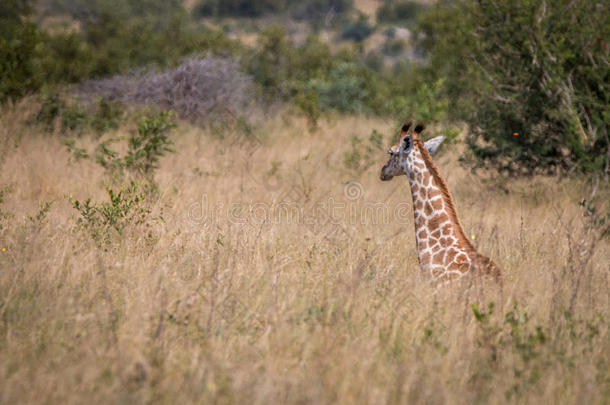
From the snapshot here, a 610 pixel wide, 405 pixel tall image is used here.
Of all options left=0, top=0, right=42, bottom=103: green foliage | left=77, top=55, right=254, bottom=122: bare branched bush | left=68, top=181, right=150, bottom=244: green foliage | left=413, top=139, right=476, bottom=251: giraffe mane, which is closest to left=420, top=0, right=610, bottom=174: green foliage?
left=413, top=139, right=476, bottom=251: giraffe mane

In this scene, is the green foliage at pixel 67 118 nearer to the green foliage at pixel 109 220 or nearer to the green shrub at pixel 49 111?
the green shrub at pixel 49 111

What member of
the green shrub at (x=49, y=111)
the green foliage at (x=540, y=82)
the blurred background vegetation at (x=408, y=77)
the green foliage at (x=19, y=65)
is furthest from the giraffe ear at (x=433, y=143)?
the green foliage at (x=19, y=65)

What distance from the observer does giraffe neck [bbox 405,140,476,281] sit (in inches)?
201

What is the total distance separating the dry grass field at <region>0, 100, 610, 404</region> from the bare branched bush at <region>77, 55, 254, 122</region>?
7042mm

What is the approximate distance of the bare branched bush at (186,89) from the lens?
46.7 ft

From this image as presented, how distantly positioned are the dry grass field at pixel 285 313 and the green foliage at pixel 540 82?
0.96 metres

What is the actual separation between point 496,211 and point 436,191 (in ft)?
9.61

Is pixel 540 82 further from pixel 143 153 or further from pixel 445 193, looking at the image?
pixel 143 153

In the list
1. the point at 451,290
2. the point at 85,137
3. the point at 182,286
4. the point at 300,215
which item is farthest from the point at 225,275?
the point at 85,137

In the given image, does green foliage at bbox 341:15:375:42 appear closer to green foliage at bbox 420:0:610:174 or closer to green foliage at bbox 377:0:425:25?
green foliage at bbox 377:0:425:25

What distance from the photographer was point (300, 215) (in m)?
7.16

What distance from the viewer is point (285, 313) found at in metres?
4.12

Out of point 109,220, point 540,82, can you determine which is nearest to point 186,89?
point 109,220

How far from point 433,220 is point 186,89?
10.3 m
